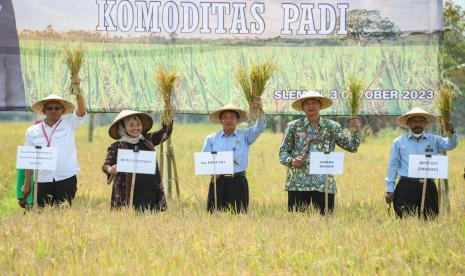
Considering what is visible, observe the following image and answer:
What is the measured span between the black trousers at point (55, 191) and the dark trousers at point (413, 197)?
341cm

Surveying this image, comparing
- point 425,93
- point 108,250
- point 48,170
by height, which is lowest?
point 108,250

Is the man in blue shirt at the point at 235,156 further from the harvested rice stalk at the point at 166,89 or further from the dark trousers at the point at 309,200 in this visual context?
the harvested rice stalk at the point at 166,89

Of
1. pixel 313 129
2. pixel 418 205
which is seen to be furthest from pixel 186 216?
Answer: pixel 418 205

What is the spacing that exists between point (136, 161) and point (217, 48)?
300 centimetres

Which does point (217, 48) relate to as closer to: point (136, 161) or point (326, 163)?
point (136, 161)

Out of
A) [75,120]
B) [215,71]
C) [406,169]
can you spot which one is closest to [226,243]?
[406,169]

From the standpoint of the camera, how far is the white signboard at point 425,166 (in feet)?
25.9

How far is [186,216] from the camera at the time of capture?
7.80 m

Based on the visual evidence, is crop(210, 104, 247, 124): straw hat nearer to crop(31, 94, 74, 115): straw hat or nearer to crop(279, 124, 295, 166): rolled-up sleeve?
crop(279, 124, 295, 166): rolled-up sleeve

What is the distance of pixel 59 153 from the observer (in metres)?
8.37

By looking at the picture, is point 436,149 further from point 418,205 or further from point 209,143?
point 209,143

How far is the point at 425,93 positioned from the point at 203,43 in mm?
2972

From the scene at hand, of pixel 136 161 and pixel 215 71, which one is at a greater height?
pixel 215 71

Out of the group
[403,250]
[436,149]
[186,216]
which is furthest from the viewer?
[436,149]
